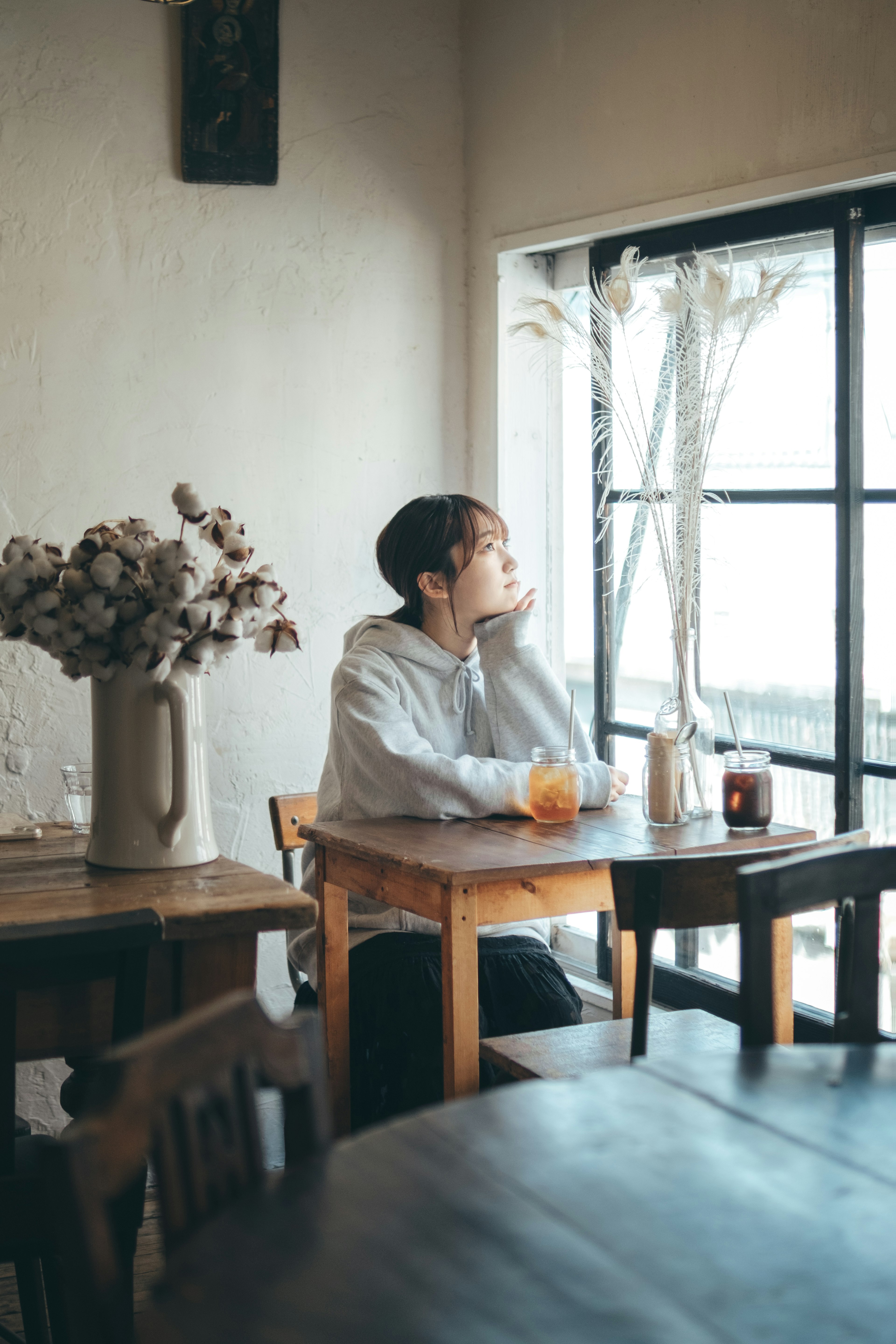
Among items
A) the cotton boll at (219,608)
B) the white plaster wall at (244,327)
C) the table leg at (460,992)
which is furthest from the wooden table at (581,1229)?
the white plaster wall at (244,327)

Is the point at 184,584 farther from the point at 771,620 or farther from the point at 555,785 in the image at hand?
the point at 771,620

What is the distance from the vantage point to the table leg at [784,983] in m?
1.95

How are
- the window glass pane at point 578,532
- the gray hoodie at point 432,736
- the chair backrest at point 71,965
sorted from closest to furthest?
the chair backrest at point 71,965 < the gray hoodie at point 432,736 < the window glass pane at point 578,532

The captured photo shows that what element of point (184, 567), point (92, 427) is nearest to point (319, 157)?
point (92, 427)

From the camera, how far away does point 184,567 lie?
1.72m

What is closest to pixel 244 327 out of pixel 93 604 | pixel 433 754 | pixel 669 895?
pixel 433 754

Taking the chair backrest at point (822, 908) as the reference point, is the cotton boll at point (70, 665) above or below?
above

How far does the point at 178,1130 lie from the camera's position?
2.74 ft

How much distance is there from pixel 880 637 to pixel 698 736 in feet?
1.35

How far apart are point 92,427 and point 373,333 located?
0.76m

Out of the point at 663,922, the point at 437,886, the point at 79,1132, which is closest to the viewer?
the point at 79,1132

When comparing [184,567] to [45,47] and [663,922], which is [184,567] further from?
[45,47]

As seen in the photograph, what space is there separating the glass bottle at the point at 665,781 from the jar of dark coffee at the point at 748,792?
7 centimetres

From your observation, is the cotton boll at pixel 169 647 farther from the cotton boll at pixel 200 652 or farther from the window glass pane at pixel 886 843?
the window glass pane at pixel 886 843
